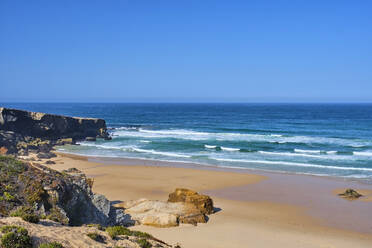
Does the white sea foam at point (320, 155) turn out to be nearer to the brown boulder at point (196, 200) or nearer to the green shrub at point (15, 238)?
the brown boulder at point (196, 200)

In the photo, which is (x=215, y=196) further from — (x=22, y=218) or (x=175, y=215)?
(x=22, y=218)

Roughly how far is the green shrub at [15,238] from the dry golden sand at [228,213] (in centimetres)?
719

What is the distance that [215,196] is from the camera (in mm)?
24109

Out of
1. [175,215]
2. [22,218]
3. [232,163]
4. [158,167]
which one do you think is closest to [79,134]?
[158,167]

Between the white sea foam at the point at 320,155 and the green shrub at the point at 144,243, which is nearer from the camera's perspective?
the green shrub at the point at 144,243

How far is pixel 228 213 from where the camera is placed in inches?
790

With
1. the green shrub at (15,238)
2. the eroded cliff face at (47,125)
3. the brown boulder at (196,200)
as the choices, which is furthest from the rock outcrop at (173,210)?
the eroded cliff face at (47,125)

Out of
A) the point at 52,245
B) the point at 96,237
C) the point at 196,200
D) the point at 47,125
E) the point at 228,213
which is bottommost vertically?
the point at 228,213

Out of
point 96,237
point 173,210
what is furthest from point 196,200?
point 96,237

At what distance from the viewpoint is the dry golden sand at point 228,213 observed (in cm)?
1588

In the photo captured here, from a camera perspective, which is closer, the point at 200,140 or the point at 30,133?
the point at 30,133

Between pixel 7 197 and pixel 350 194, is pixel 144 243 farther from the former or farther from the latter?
pixel 350 194

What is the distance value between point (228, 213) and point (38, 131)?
35.8 m

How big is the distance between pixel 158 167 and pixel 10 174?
2037 cm
